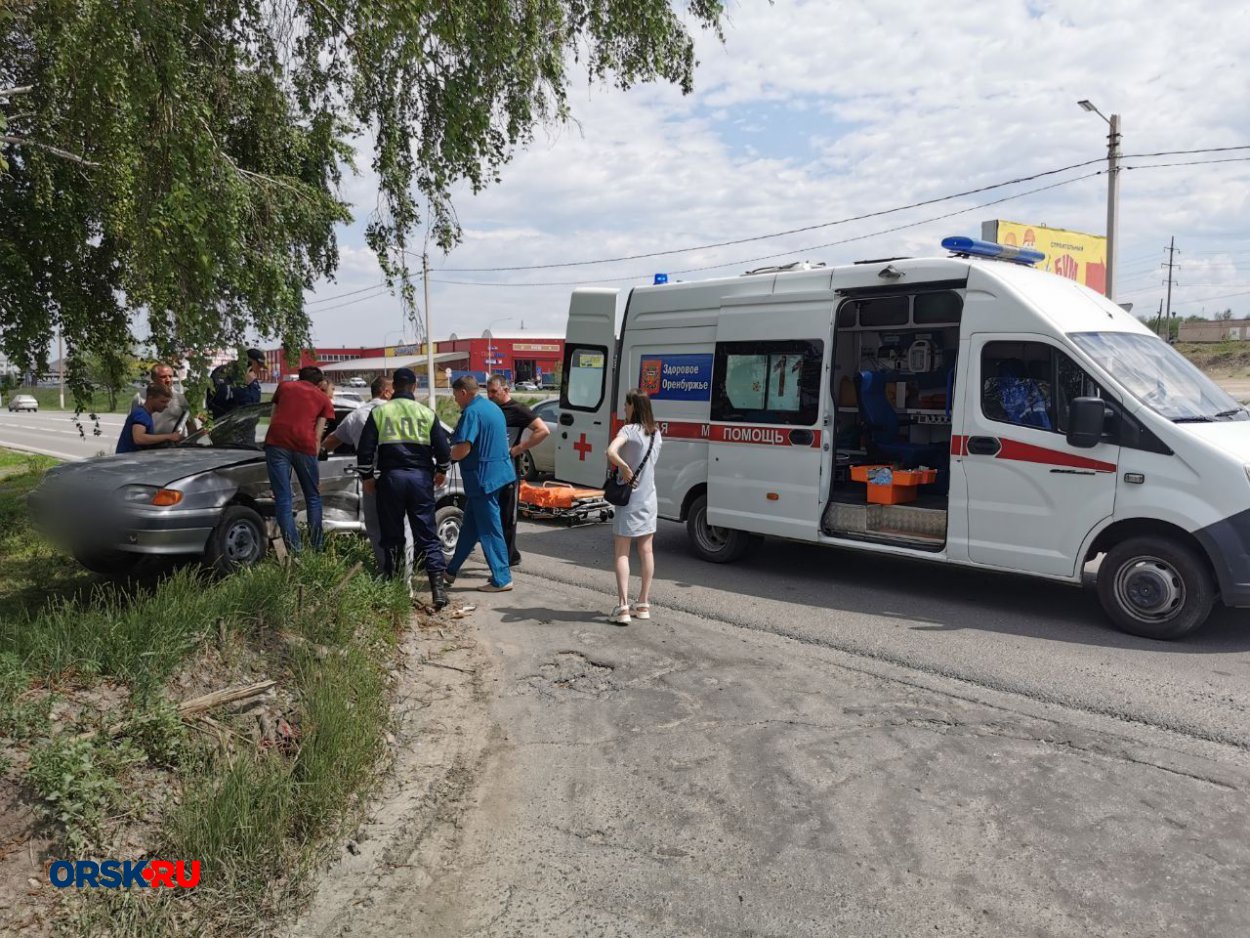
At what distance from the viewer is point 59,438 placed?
3103 cm

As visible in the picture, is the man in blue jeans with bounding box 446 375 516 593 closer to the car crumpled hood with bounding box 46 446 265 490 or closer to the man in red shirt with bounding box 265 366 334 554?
the man in red shirt with bounding box 265 366 334 554

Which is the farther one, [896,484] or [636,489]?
[896,484]

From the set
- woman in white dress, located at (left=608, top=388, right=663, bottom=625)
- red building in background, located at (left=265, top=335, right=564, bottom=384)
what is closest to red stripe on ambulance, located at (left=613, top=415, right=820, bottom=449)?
woman in white dress, located at (left=608, top=388, right=663, bottom=625)

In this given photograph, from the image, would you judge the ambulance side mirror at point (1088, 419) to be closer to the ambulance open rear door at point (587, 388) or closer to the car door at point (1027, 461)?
the car door at point (1027, 461)

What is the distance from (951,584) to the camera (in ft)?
27.0

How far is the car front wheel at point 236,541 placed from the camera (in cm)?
729

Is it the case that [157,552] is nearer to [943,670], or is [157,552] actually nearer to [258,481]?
[258,481]

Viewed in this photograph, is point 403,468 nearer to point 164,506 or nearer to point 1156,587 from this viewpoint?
point 164,506

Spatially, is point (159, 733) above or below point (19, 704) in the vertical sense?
below

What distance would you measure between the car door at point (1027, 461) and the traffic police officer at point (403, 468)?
4053 mm

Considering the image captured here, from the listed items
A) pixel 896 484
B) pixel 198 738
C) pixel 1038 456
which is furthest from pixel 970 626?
pixel 198 738

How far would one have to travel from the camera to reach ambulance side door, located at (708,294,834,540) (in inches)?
322

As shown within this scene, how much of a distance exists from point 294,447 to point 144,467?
111 cm

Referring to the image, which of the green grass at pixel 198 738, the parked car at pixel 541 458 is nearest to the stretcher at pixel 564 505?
the parked car at pixel 541 458
